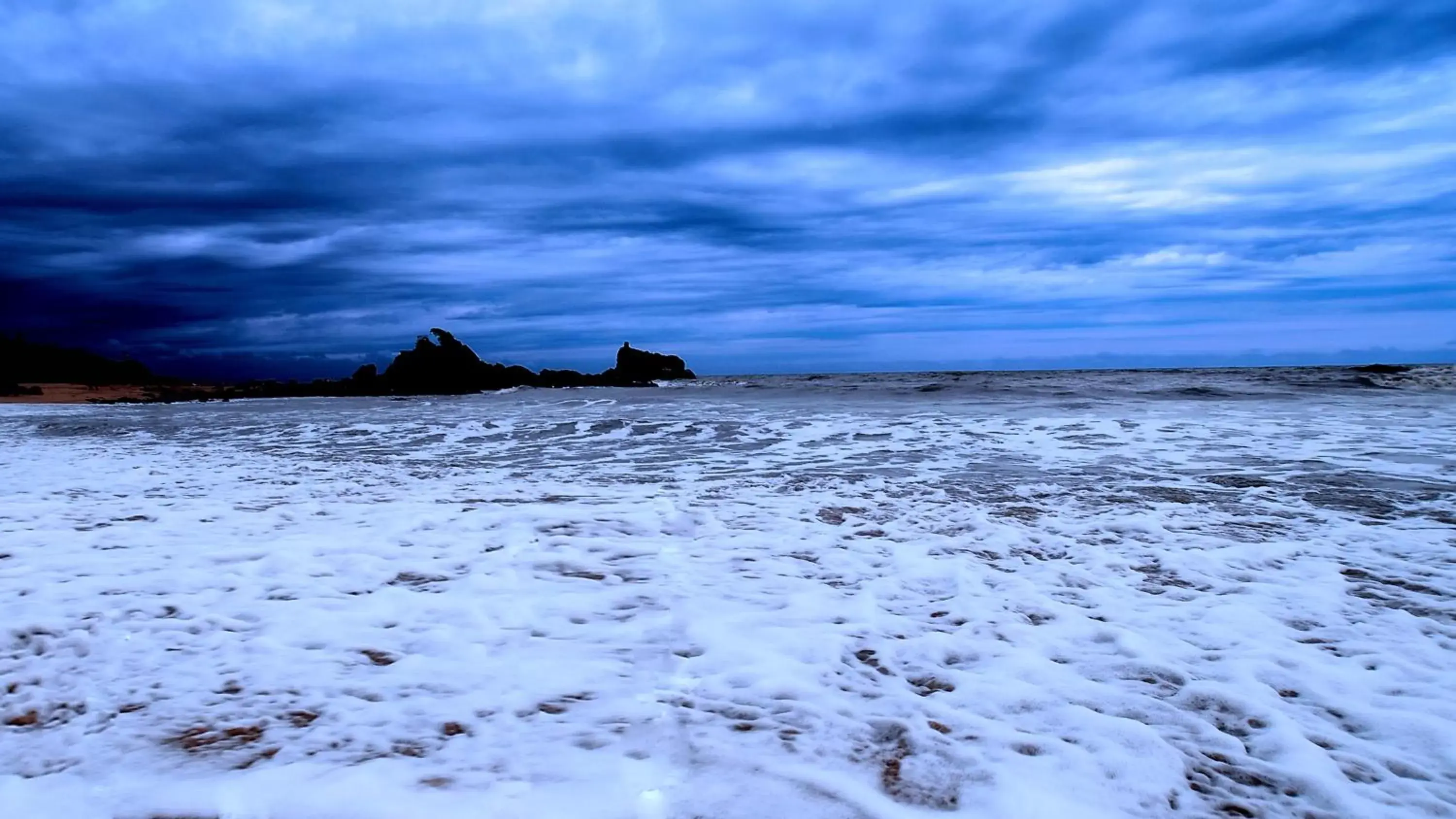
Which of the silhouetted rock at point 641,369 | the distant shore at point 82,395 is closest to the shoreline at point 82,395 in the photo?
the distant shore at point 82,395

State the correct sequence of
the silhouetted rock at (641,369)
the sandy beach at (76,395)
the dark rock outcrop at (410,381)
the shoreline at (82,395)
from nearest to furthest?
the sandy beach at (76,395)
the shoreline at (82,395)
the dark rock outcrop at (410,381)
the silhouetted rock at (641,369)

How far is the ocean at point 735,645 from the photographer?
6.98 ft

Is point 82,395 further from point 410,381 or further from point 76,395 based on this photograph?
point 410,381

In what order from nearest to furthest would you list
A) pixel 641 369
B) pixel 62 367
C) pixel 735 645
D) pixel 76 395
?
1. pixel 735 645
2. pixel 76 395
3. pixel 62 367
4. pixel 641 369

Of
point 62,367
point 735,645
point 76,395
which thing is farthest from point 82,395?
point 735,645

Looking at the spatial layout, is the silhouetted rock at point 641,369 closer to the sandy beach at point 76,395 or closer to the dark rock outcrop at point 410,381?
the dark rock outcrop at point 410,381

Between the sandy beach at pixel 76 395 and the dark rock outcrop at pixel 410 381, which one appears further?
the dark rock outcrop at pixel 410 381

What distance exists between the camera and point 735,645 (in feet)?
10.2

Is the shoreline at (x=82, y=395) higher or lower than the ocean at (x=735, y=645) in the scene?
higher

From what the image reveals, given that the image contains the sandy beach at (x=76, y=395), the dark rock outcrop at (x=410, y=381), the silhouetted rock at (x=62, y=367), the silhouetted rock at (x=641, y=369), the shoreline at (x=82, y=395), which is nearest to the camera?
the sandy beach at (x=76, y=395)

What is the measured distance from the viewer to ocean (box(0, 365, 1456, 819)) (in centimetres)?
213

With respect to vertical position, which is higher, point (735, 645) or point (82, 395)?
point (82, 395)

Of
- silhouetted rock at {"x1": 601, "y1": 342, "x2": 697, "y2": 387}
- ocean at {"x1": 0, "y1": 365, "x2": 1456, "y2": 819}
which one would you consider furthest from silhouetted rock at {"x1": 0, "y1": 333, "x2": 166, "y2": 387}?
ocean at {"x1": 0, "y1": 365, "x2": 1456, "y2": 819}

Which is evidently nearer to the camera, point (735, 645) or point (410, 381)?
point (735, 645)
